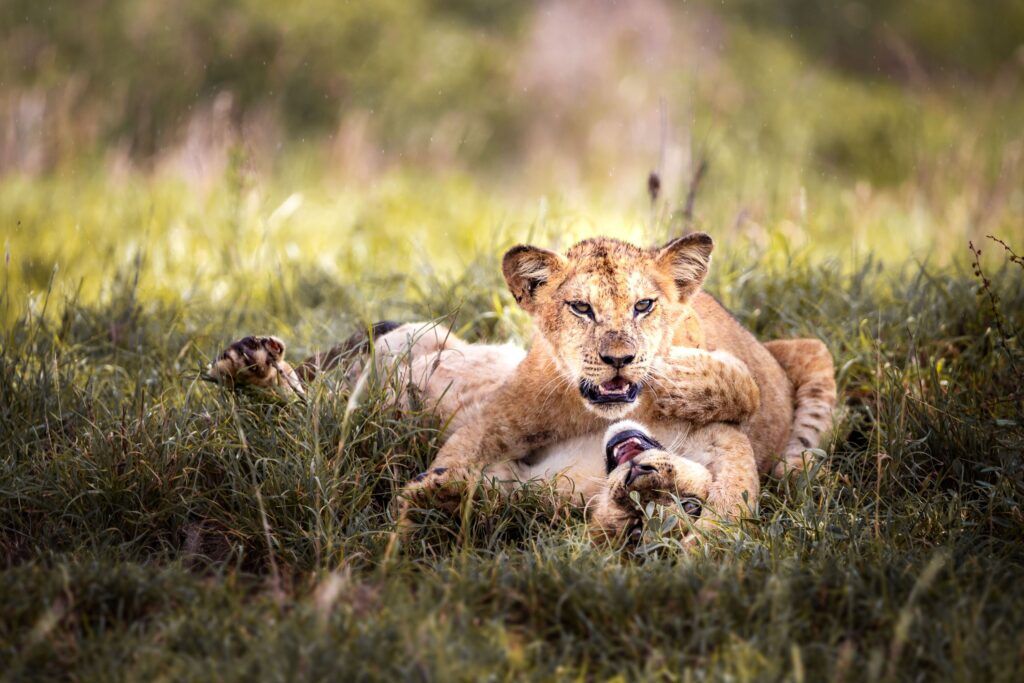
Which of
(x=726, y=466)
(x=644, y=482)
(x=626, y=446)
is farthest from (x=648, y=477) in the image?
(x=726, y=466)

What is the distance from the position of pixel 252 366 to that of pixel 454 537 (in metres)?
1.13

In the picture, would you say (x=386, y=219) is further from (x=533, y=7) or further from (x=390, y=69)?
(x=533, y=7)

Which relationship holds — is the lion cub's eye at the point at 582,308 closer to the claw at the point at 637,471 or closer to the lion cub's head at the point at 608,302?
the lion cub's head at the point at 608,302

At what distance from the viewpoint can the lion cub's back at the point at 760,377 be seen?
4277 millimetres

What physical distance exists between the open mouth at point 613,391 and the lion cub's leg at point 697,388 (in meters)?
0.15

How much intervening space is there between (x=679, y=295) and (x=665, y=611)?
Answer: 1.39m

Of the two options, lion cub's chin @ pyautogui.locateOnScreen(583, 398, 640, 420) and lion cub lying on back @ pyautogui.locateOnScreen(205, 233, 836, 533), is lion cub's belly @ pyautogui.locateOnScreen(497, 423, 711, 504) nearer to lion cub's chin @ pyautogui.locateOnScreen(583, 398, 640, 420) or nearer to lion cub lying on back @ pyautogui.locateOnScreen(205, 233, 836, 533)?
lion cub lying on back @ pyautogui.locateOnScreen(205, 233, 836, 533)

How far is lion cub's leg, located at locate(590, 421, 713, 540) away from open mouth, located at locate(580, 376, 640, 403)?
125 millimetres

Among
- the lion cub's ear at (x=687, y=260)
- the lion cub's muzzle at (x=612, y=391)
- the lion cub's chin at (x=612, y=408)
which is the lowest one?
the lion cub's chin at (x=612, y=408)

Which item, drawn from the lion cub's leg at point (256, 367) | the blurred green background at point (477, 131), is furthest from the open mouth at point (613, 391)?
the blurred green background at point (477, 131)

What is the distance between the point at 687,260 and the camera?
409 cm

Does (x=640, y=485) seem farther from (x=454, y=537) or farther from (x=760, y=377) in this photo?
(x=760, y=377)

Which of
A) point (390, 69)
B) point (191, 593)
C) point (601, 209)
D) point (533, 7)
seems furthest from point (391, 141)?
point (191, 593)

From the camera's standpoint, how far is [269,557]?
11.6 ft
